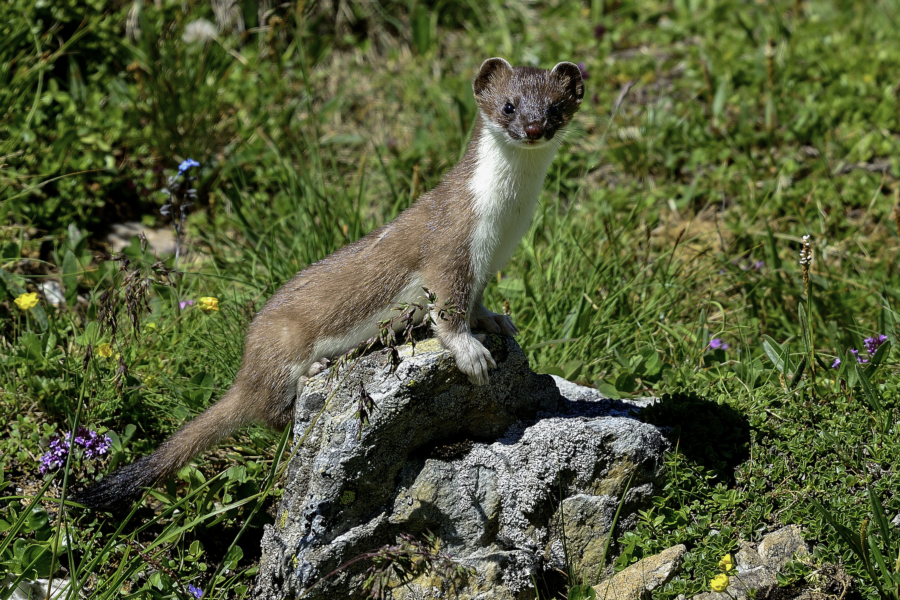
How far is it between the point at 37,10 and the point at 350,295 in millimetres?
3971

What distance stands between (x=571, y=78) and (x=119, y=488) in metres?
2.86

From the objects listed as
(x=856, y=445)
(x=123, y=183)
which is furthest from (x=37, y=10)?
(x=856, y=445)

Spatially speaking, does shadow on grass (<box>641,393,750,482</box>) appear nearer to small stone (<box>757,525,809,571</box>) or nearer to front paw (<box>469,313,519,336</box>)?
small stone (<box>757,525,809,571</box>)

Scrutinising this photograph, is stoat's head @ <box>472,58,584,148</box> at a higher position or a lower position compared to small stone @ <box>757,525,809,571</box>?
higher

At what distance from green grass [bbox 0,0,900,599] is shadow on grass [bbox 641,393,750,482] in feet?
0.05

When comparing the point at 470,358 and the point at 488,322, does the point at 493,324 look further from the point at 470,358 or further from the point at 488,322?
the point at 470,358

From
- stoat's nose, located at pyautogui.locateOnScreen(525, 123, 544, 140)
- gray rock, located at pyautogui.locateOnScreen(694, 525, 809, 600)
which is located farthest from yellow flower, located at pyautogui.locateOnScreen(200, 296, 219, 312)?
gray rock, located at pyautogui.locateOnScreen(694, 525, 809, 600)

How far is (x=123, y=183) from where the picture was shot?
6.68 metres

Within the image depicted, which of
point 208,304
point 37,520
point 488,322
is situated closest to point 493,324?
point 488,322

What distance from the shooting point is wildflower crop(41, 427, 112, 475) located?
416 centimetres

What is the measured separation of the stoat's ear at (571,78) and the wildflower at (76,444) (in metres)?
2.80

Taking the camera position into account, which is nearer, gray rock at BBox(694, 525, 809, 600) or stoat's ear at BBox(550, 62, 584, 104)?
gray rock at BBox(694, 525, 809, 600)

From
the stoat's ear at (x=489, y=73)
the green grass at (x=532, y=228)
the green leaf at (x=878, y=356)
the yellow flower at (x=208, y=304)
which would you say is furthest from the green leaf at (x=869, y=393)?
the yellow flower at (x=208, y=304)

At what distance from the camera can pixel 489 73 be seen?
4.32 meters
